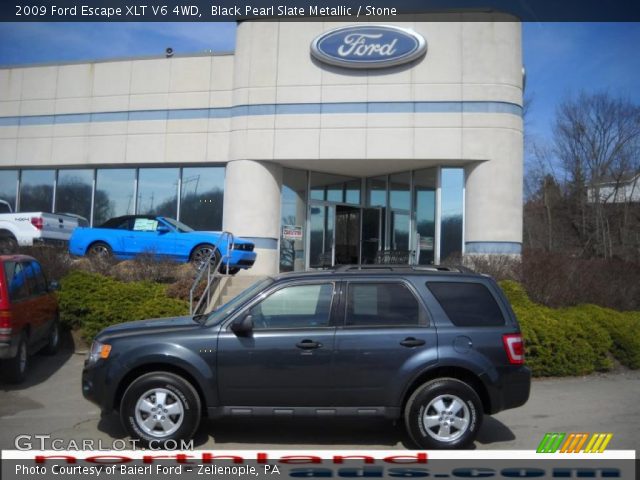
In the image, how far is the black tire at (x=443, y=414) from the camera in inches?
225

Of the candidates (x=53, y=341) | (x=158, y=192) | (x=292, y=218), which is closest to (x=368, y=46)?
(x=292, y=218)

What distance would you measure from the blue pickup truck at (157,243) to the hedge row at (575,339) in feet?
20.4

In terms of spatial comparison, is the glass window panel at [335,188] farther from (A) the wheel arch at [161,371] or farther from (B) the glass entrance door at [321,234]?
(A) the wheel arch at [161,371]

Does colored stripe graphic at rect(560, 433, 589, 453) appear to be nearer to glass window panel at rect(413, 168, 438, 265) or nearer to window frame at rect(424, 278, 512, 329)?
window frame at rect(424, 278, 512, 329)

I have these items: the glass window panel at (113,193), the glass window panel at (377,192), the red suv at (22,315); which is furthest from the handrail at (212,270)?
the glass window panel at (377,192)

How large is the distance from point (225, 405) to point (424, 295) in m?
2.32

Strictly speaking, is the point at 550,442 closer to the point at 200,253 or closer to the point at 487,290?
the point at 487,290

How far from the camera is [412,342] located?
5.79 m

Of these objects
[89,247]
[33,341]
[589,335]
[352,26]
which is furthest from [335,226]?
[33,341]

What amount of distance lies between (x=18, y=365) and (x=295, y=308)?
4767mm

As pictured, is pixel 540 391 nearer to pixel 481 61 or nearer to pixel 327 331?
pixel 327 331

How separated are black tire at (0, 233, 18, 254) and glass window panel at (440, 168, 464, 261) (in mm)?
11498

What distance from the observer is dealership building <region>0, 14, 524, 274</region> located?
16.9 meters

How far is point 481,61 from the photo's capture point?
17.0m
